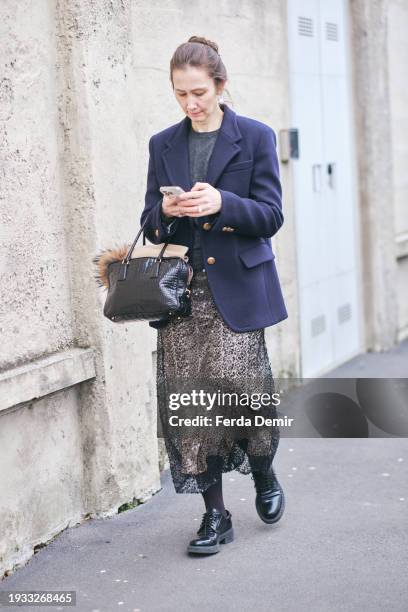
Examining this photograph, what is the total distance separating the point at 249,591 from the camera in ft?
13.5

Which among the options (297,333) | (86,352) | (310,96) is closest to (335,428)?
(297,333)

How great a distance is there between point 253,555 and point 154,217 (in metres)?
1.44

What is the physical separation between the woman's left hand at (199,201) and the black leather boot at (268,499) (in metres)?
1.25

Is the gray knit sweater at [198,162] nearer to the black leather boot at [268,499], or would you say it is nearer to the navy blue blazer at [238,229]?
the navy blue blazer at [238,229]

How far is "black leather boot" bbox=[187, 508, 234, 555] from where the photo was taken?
176 inches

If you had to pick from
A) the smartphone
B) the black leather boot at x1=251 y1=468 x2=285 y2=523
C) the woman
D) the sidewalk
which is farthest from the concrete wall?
the smartphone

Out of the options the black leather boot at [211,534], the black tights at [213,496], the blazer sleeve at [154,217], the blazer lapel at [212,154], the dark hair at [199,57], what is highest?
the dark hair at [199,57]

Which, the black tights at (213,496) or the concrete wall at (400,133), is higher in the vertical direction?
the concrete wall at (400,133)

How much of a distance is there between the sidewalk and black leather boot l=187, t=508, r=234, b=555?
4cm

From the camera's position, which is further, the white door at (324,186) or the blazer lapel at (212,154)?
the white door at (324,186)

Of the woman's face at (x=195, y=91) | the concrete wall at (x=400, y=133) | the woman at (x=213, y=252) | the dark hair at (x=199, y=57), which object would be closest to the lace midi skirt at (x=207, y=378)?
the woman at (x=213, y=252)

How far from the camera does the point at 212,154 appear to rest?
169 inches

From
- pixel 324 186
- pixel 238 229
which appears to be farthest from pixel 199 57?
pixel 324 186

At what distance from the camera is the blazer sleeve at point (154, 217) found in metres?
4.22
